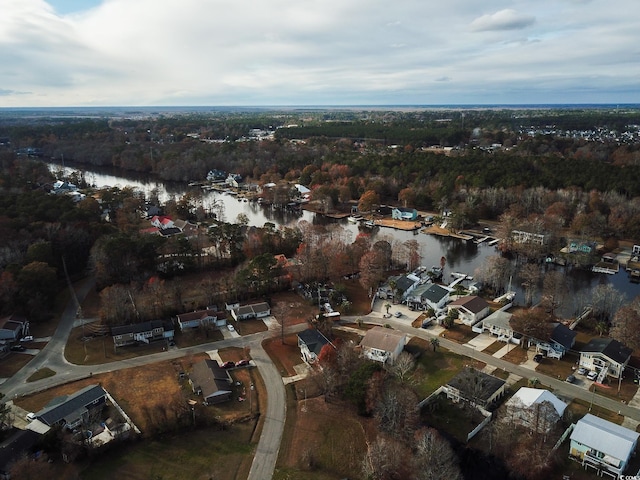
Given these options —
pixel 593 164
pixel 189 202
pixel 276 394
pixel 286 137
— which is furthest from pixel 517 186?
pixel 286 137

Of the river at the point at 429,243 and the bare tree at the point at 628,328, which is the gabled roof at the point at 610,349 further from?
the river at the point at 429,243

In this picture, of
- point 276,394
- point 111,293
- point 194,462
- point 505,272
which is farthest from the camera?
point 505,272

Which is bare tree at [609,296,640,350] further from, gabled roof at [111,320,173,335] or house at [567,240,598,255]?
gabled roof at [111,320,173,335]

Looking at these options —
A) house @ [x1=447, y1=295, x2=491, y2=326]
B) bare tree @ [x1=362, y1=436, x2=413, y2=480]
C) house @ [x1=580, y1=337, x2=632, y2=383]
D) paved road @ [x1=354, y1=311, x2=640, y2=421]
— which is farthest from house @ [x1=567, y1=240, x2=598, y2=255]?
bare tree @ [x1=362, y1=436, x2=413, y2=480]

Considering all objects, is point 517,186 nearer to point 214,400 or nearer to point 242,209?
point 242,209

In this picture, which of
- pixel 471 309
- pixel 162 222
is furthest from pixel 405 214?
pixel 162 222

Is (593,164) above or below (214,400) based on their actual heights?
above
